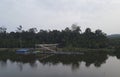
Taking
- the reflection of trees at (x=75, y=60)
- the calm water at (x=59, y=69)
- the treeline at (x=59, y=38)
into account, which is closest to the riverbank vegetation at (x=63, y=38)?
the treeline at (x=59, y=38)

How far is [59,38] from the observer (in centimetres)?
2806

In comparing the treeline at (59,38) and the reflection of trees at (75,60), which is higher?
the treeline at (59,38)

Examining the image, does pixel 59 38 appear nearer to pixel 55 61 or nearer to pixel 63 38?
pixel 63 38

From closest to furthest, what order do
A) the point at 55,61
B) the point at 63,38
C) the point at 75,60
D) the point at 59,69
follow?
the point at 59,69 < the point at 55,61 < the point at 75,60 < the point at 63,38

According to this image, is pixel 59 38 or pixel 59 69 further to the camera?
pixel 59 38

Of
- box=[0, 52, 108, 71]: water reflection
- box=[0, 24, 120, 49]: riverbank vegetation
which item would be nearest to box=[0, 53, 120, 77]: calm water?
box=[0, 52, 108, 71]: water reflection

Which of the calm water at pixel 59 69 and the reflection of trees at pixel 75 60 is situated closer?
the calm water at pixel 59 69

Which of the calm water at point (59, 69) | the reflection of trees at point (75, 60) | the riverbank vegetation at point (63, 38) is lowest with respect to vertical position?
the calm water at point (59, 69)

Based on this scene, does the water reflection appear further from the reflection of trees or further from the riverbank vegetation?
the riverbank vegetation

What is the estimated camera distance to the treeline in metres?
24.6

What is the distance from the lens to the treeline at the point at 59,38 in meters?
24.6

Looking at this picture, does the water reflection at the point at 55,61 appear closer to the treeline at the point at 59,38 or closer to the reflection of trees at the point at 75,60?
the reflection of trees at the point at 75,60

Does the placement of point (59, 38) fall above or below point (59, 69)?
above

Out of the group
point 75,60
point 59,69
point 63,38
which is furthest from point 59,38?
point 59,69
